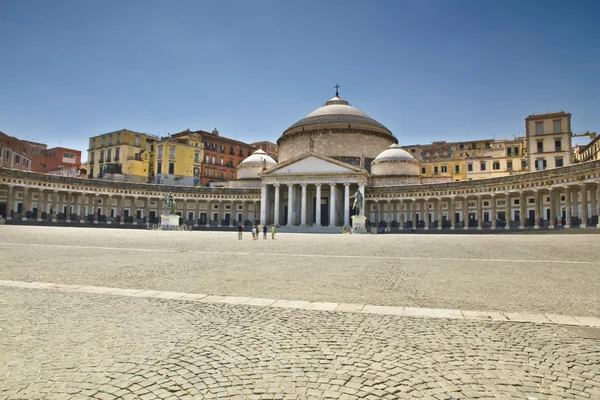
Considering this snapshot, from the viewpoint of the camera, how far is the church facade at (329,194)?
157 feet

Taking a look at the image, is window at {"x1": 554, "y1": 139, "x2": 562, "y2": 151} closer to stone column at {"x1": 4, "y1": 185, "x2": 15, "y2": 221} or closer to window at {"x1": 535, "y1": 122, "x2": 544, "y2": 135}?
window at {"x1": 535, "y1": 122, "x2": 544, "y2": 135}

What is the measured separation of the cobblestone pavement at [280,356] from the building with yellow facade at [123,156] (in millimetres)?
67531

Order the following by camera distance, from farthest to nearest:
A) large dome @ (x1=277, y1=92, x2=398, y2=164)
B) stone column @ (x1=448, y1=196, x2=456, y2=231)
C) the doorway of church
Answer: large dome @ (x1=277, y1=92, x2=398, y2=164)
the doorway of church
stone column @ (x1=448, y1=196, x2=456, y2=231)

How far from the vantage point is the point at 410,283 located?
10.3 meters

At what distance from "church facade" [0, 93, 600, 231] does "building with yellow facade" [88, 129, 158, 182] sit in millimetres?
7487

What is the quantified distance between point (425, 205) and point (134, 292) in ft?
177

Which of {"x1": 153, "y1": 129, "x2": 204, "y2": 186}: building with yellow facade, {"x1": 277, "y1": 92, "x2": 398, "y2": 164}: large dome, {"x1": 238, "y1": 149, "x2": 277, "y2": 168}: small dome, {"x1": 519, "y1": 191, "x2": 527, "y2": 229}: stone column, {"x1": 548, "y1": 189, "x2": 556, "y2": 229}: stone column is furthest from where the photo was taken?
{"x1": 238, "y1": 149, "x2": 277, "y2": 168}: small dome

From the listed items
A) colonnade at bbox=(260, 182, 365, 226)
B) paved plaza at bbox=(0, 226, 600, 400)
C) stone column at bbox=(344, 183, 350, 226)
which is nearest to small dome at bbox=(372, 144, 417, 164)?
colonnade at bbox=(260, 182, 365, 226)

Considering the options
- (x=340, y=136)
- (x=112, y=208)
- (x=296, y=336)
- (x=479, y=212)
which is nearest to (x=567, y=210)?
(x=479, y=212)

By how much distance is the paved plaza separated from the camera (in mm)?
4059

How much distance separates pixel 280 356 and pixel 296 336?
2.69ft

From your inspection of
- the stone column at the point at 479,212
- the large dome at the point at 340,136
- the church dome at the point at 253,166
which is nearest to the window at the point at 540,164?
the stone column at the point at 479,212

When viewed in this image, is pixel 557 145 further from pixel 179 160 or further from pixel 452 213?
pixel 179 160

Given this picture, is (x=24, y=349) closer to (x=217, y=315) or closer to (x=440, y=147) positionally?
(x=217, y=315)
